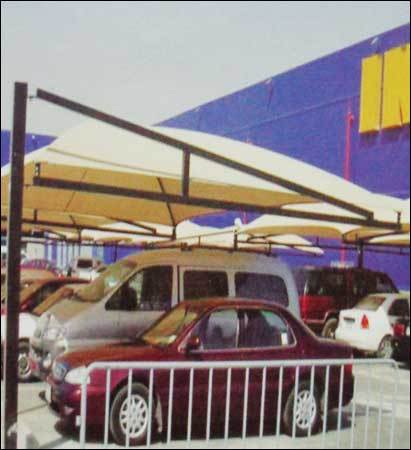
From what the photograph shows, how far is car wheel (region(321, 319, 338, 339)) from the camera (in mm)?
2764

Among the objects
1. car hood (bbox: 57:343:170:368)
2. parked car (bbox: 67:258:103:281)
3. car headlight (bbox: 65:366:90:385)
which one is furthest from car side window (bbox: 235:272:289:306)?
parked car (bbox: 67:258:103:281)

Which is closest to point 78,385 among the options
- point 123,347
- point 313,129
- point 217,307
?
point 123,347

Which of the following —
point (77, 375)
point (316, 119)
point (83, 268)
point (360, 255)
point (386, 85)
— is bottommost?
point (83, 268)

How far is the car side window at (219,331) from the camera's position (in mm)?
2691

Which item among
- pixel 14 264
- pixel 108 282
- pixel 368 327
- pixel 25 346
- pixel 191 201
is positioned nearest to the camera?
pixel 14 264

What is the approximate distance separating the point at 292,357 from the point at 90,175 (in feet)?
3.92

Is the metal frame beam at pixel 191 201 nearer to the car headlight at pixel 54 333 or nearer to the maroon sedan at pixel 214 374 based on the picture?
the maroon sedan at pixel 214 374

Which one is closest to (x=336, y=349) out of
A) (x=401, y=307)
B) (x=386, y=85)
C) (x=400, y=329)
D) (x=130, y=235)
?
(x=386, y=85)

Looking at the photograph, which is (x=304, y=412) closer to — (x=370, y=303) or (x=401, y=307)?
(x=370, y=303)

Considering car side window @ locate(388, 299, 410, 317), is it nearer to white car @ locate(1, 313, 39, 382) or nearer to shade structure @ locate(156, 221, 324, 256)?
shade structure @ locate(156, 221, 324, 256)

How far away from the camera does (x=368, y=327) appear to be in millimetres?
3463

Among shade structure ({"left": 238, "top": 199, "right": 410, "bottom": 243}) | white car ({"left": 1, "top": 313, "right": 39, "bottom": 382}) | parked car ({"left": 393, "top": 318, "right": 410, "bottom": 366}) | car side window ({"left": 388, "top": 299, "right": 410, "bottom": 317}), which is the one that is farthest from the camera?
car side window ({"left": 388, "top": 299, "right": 410, "bottom": 317})

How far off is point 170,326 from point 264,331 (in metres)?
0.37

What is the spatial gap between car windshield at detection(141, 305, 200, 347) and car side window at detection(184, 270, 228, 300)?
6cm
